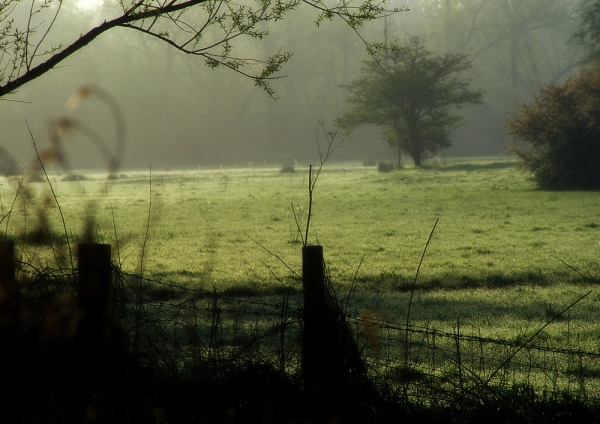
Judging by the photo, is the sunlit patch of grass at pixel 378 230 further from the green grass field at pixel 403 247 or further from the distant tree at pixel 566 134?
the distant tree at pixel 566 134

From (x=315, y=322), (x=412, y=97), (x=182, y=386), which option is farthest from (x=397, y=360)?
(x=412, y=97)

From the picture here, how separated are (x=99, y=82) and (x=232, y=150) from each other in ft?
63.9

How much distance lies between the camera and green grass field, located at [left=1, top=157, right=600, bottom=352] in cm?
832

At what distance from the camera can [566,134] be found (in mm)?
27703

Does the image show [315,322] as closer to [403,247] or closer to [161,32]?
[161,32]

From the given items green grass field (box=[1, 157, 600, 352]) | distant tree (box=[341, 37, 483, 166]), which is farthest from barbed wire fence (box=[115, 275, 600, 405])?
distant tree (box=[341, 37, 483, 166])

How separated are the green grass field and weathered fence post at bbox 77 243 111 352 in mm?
412

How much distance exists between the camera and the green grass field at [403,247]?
8.32 metres

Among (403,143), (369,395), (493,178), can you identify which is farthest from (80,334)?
(403,143)

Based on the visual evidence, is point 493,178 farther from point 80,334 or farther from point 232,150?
point 232,150

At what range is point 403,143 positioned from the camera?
4944 centimetres

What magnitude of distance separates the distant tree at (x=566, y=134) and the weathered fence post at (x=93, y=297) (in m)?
26.6

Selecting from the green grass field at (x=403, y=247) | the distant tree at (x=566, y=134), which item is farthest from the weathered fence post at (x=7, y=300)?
the distant tree at (x=566, y=134)

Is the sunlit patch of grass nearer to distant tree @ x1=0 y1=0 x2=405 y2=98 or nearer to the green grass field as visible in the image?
the green grass field
